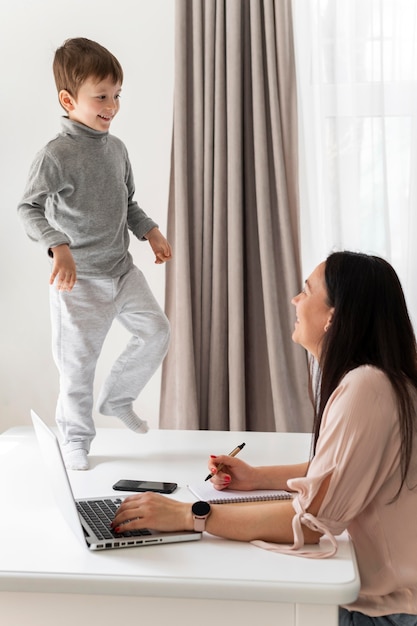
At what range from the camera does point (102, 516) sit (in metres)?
1.32

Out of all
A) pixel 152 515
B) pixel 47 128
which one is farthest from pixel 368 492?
pixel 47 128

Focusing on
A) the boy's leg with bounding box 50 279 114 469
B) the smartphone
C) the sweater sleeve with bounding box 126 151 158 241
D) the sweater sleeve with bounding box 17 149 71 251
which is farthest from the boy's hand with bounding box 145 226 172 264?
the smartphone

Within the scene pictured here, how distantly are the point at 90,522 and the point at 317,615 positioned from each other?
0.41m

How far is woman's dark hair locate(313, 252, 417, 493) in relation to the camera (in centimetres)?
134

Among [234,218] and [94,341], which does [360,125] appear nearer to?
[234,218]

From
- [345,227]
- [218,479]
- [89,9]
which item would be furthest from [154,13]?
[218,479]

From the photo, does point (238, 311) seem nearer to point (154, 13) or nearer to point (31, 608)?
point (154, 13)

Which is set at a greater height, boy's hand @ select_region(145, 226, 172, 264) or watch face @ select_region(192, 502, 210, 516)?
boy's hand @ select_region(145, 226, 172, 264)

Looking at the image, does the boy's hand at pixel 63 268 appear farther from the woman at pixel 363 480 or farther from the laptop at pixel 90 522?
the woman at pixel 363 480

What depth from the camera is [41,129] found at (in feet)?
10.3

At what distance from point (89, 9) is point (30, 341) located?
1328mm

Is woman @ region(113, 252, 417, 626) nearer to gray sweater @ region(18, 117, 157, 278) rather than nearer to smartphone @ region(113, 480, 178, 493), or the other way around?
smartphone @ region(113, 480, 178, 493)

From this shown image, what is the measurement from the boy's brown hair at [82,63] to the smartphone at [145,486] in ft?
2.94

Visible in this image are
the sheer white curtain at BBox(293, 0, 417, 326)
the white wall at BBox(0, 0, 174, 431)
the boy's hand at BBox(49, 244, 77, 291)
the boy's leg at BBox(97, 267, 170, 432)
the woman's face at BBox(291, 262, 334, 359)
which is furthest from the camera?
the white wall at BBox(0, 0, 174, 431)
